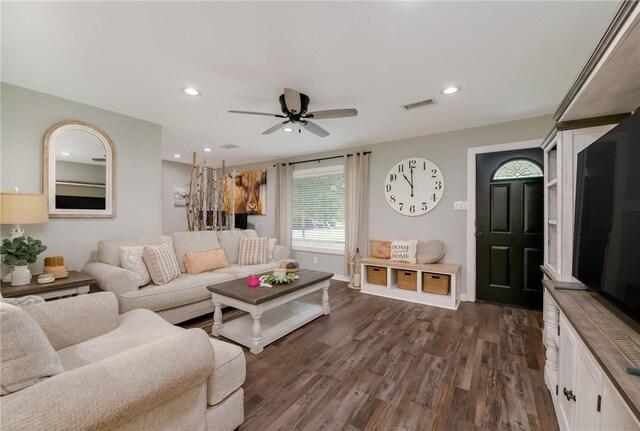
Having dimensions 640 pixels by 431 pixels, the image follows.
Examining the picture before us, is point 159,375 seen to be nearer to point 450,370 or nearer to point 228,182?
point 450,370

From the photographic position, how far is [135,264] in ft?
9.27

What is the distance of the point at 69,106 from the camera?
289cm

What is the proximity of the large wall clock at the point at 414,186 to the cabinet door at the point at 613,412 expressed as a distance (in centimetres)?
324

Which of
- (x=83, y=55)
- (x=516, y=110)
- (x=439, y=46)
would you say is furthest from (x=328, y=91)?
(x=516, y=110)

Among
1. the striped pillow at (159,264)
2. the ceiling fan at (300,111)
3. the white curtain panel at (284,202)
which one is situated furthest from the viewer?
the white curtain panel at (284,202)

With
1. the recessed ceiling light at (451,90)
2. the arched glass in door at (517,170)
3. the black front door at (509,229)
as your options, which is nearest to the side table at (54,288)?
the recessed ceiling light at (451,90)

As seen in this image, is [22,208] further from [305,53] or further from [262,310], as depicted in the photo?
[305,53]

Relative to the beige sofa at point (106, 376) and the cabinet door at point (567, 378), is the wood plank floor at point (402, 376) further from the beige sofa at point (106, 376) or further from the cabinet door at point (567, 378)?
the beige sofa at point (106, 376)

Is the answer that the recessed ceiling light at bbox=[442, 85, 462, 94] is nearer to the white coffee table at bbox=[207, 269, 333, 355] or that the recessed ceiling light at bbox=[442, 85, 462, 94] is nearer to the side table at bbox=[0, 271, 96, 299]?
the white coffee table at bbox=[207, 269, 333, 355]

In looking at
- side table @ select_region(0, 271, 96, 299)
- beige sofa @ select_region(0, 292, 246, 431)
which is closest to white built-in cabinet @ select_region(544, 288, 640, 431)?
beige sofa @ select_region(0, 292, 246, 431)

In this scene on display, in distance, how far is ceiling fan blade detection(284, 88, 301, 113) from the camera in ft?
7.85

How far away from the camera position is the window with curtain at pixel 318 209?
5.07 meters

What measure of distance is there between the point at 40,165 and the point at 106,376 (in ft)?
9.74

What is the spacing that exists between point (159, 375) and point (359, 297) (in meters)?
3.21
